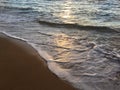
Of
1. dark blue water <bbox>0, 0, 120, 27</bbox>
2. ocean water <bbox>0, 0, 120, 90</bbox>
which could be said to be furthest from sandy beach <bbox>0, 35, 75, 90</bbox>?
dark blue water <bbox>0, 0, 120, 27</bbox>

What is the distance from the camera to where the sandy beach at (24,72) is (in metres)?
4.56

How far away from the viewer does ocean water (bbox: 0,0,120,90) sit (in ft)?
16.8

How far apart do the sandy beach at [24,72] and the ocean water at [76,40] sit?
0.20 meters

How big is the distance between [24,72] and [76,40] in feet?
9.48

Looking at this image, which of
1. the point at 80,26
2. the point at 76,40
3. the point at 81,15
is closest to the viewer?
the point at 76,40

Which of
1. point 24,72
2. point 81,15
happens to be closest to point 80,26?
point 81,15

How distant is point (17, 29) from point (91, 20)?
3384mm

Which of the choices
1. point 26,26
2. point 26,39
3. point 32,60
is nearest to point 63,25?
point 26,26

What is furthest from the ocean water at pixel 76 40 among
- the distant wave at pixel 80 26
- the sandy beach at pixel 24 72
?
the sandy beach at pixel 24 72

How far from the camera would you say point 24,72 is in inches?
198

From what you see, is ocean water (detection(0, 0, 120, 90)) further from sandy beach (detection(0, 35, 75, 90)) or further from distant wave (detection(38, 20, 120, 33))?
sandy beach (detection(0, 35, 75, 90))

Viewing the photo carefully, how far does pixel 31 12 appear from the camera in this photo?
12.6 metres

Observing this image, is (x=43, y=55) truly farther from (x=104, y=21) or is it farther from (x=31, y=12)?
(x=31, y=12)

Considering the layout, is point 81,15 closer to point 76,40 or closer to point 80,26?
point 80,26
